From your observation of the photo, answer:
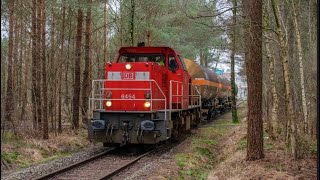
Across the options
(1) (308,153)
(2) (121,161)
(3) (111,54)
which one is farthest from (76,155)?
(3) (111,54)

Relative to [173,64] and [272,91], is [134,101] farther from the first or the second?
[272,91]

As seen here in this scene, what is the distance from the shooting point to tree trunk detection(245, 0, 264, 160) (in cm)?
888

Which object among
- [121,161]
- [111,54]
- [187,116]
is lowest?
[121,161]

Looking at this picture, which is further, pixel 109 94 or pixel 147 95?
pixel 109 94

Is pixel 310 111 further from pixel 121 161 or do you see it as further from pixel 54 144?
pixel 54 144

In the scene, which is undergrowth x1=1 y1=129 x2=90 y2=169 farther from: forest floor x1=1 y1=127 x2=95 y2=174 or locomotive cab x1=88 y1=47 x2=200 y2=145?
locomotive cab x1=88 y1=47 x2=200 y2=145

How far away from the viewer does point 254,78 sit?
8.98 metres

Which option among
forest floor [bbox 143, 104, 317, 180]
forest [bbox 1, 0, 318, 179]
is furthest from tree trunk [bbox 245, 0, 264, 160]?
forest floor [bbox 143, 104, 317, 180]

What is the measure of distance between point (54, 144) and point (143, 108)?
3.34m

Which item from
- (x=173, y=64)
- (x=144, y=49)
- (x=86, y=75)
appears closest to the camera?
(x=144, y=49)

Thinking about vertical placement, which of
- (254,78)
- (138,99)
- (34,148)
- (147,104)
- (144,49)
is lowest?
(34,148)

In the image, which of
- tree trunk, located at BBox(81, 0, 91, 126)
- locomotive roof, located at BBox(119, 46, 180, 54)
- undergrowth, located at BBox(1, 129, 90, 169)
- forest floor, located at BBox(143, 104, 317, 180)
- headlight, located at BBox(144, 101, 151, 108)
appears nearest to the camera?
forest floor, located at BBox(143, 104, 317, 180)

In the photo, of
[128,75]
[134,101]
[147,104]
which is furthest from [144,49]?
[147,104]

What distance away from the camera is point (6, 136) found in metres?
12.2
